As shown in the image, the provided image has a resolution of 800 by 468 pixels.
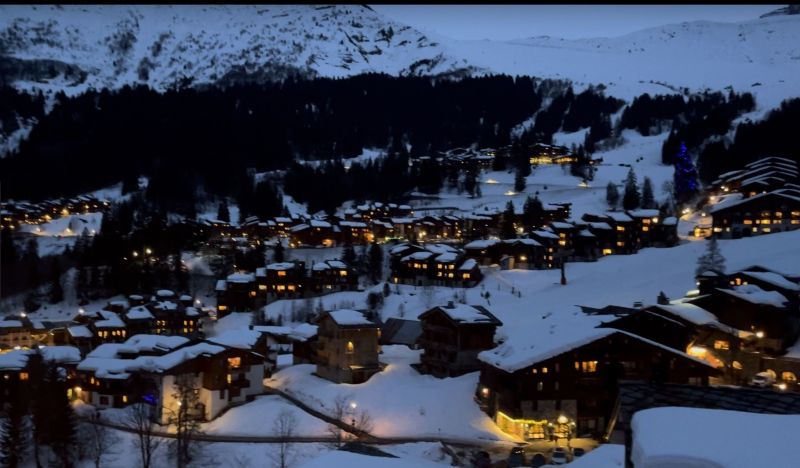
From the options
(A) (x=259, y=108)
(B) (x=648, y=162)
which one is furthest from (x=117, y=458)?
(A) (x=259, y=108)

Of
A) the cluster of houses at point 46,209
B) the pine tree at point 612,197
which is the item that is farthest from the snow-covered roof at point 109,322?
the pine tree at point 612,197

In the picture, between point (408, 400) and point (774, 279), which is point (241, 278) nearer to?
point (408, 400)

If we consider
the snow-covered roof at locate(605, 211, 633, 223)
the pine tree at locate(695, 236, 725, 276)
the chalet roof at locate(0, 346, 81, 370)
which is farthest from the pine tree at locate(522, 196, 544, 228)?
the chalet roof at locate(0, 346, 81, 370)

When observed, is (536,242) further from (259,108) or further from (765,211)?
(259,108)

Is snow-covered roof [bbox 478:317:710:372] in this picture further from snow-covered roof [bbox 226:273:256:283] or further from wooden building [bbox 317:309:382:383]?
snow-covered roof [bbox 226:273:256:283]

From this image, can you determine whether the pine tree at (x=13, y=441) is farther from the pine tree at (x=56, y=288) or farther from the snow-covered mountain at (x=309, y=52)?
the snow-covered mountain at (x=309, y=52)

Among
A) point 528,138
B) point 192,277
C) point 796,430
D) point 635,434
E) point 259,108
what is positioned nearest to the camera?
point 796,430
